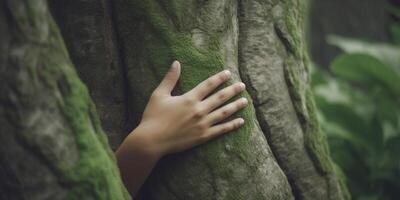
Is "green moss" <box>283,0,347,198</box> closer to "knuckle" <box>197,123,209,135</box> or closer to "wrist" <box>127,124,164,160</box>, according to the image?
"knuckle" <box>197,123,209,135</box>

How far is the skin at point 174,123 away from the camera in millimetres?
2361

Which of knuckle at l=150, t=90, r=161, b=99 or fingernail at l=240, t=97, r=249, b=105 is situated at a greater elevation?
knuckle at l=150, t=90, r=161, b=99

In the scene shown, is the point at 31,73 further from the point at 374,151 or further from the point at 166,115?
the point at 374,151

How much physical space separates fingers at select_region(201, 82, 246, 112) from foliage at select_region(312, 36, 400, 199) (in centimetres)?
241

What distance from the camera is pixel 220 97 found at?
7.86 feet

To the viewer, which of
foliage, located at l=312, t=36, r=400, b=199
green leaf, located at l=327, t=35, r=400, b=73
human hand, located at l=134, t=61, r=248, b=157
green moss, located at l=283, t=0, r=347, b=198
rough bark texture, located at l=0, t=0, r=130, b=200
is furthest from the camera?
green leaf, located at l=327, t=35, r=400, b=73

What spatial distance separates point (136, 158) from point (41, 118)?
26.2 inches

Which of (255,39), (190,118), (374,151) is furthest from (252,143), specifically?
(374,151)

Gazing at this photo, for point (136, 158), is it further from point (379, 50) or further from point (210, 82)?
point (379, 50)

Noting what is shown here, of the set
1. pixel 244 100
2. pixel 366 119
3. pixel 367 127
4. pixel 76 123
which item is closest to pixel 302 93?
pixel 244 100

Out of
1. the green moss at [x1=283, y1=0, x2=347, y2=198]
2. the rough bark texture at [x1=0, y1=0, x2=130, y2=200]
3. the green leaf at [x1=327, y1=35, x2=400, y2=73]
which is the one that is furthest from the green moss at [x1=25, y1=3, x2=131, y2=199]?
the green leaf at [x1=327, y1=35, x2=400, y2=73]

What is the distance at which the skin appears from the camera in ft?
7.75

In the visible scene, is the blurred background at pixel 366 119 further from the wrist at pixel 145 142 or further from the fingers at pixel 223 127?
the wrist at pixel 145 142

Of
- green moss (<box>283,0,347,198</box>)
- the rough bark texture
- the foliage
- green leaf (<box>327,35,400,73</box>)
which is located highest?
the rough bark texture
